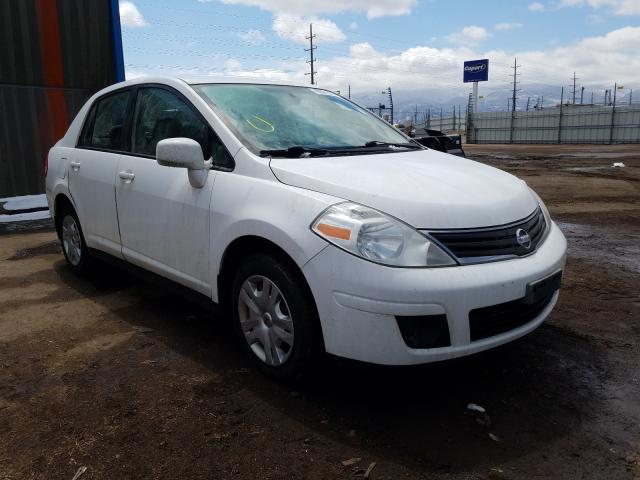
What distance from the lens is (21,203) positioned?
30.5 feet

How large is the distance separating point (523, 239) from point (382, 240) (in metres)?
0.76

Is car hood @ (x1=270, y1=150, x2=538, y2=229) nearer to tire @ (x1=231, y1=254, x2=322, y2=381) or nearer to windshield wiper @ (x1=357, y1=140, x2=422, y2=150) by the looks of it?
windshield wiper @ (x1=357, y1=140, x2=422, y2=150)

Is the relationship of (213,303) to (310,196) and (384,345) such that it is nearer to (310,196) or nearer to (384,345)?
(310,196)

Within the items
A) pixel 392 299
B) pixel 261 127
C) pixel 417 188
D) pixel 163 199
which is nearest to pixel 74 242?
pixel 163 199

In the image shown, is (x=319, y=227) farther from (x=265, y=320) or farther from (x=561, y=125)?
(x=561, y=125)

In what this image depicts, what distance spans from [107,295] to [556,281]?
3401mm

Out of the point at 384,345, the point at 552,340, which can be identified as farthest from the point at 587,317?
the point at 384,345

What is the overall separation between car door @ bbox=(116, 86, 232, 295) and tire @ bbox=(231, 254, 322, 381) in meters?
0.32

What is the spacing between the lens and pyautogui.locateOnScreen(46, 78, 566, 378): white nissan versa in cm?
237

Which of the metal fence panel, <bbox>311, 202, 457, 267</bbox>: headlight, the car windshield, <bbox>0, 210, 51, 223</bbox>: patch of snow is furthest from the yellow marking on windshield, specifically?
the metal fence panel

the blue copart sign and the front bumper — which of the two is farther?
the blue copart sign

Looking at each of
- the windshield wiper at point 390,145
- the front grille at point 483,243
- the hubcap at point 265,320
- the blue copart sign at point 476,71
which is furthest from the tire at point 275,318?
the blue copart sign at point 476,71

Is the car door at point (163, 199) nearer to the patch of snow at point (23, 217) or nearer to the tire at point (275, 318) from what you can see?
the tire at point (275, 318)

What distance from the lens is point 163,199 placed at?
11.1 feet
